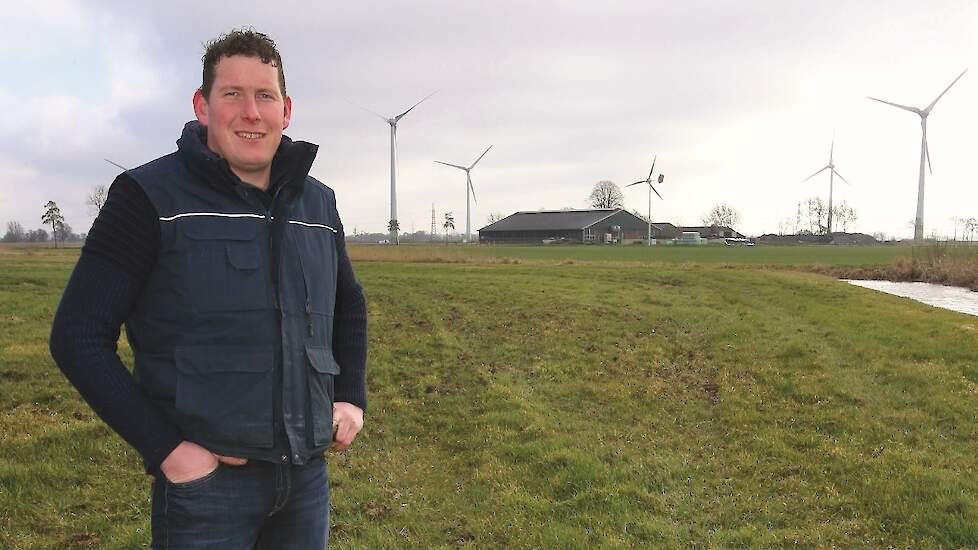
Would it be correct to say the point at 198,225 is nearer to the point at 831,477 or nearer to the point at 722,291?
the point at 831,477

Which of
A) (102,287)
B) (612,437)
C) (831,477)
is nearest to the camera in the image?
(102,287)

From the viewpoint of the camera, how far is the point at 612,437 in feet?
30.3

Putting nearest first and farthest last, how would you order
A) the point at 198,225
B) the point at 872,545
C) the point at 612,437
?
the point at 198,225, the point at 872,545, the point at 612,437

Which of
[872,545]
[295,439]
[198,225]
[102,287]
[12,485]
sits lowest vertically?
[872,545]

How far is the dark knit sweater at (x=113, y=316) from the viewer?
7.40 ft

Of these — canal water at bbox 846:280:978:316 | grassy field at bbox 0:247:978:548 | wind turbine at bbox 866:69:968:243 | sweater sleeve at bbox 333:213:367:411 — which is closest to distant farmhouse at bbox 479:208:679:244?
wind turbine at bbox 866:69:968:243

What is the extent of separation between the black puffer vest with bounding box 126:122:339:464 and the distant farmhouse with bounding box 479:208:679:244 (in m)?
116

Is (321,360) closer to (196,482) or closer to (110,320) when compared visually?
(196,482)

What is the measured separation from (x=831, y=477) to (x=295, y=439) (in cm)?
764

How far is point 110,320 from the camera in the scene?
90.1 inches

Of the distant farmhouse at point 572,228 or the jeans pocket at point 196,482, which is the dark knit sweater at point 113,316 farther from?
the distant farmhouse at point 572,228

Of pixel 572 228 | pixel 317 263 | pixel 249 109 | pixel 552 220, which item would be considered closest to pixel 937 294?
pixel 317 263

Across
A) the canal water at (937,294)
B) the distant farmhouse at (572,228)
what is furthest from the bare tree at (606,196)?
the canal water at (937,294)

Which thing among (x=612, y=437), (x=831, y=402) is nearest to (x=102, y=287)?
(x=612, y=437)
